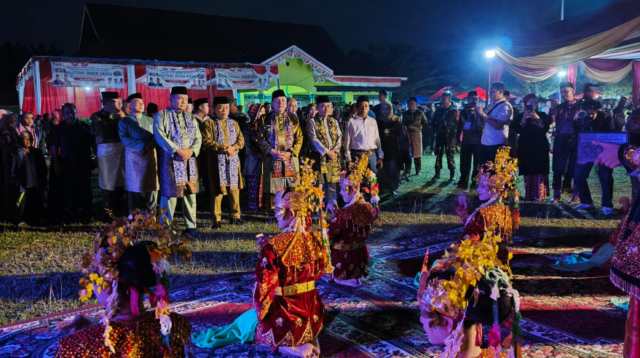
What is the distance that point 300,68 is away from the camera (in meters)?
12.4

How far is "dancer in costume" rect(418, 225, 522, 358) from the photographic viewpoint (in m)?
1.94

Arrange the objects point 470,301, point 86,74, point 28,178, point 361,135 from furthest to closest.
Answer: point 86,74 < point 361,135 < point 28,178 < point 470,301

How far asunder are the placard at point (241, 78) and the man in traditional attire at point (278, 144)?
179 inches

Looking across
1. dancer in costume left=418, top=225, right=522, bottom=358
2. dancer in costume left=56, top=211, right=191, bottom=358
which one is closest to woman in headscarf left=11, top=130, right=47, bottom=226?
dancer in costume left=56, top=211, right=191, bottom=358

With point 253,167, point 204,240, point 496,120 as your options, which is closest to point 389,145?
point 496,120

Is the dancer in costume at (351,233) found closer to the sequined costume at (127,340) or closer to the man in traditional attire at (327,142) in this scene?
the sequined costume at (127,340)

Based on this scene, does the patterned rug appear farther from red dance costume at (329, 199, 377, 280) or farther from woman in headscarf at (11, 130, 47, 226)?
woman in headscarf at (11, 130, 47, 226)

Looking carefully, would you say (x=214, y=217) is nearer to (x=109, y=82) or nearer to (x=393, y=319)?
(x=393, y=319)

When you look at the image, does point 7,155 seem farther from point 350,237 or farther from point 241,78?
point 241,78

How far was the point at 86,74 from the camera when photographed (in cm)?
892

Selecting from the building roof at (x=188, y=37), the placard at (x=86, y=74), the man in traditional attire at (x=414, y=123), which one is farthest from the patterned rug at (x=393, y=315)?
the building roof at (x=188, y=37)

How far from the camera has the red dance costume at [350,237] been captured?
13.6 ft

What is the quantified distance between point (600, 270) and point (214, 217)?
464 centimetres

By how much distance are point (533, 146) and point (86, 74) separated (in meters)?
8.28
